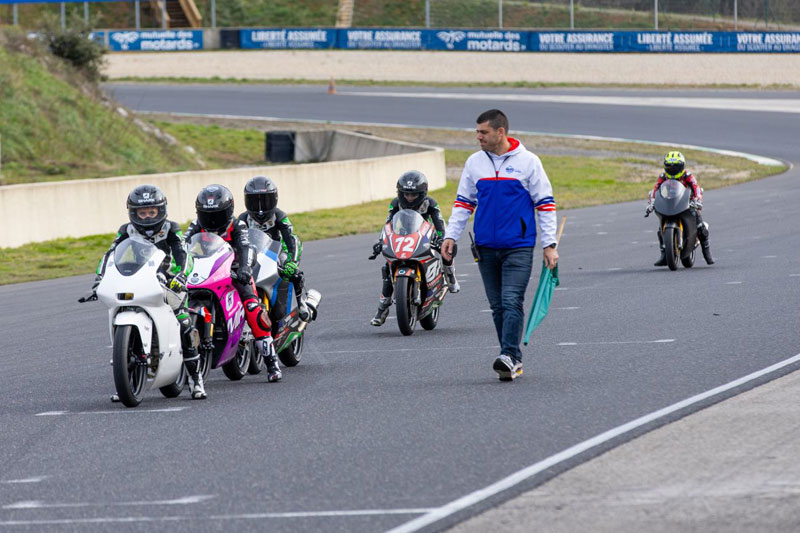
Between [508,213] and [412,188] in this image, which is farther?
[412,188]

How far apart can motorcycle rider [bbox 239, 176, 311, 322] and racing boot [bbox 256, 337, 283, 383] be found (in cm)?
80

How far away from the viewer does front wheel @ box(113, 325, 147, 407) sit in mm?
8883

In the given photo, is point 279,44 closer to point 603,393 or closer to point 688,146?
point 688,146

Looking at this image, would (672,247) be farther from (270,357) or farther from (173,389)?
(173,389)

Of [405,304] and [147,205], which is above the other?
[147,205]

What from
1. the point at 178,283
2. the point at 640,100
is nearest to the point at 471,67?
the point at 640,100

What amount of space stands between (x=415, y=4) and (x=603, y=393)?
5833 cm

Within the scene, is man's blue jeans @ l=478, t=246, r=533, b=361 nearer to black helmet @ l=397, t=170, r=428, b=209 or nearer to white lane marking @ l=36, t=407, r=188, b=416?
white lane marking @ l=36, t=407, r=188, b=416

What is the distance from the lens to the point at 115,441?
8164mm

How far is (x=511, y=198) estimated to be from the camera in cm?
967

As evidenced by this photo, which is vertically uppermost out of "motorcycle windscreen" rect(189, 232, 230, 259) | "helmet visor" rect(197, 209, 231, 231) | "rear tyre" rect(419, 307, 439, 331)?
"helmet visor" rect(197, 209, 231, 231)

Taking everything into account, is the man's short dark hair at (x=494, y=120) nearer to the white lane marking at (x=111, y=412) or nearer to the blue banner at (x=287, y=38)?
the white lane marking at (x=111, y=412)

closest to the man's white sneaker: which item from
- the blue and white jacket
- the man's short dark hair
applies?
the blue and white jacket

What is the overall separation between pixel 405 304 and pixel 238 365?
2436 mm
